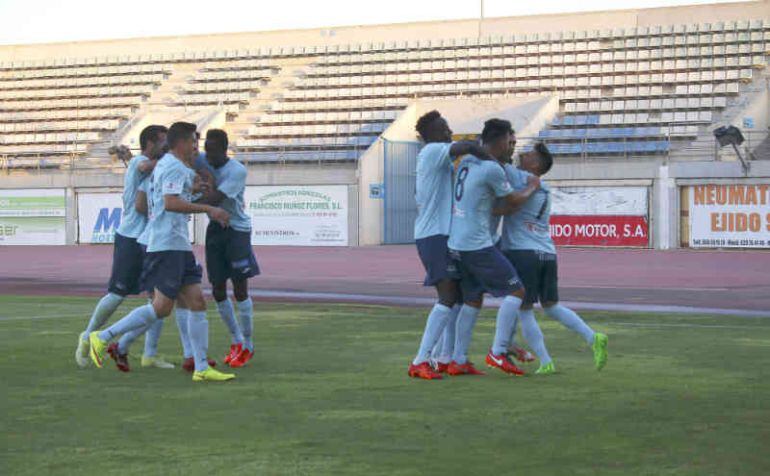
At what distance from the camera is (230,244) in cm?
1048

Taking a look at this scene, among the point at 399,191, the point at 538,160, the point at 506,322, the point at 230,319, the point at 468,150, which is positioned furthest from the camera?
the point at 399,191

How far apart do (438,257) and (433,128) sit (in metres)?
0.89

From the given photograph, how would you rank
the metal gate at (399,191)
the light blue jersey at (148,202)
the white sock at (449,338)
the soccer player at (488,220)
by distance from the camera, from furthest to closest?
1. the metal gate at (399,191)
2. the white sock at (449,338)
3. the light blue jersey at (148,202)
4. the soccer player at (488,220)

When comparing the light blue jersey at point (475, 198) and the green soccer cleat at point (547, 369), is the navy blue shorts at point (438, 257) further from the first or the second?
the green soccer cleat at point (547, 369)

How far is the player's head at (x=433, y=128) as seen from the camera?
9562 millimetres

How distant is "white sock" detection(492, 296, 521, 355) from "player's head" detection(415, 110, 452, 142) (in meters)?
1.21

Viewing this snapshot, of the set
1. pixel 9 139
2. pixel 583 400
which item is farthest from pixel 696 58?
pixel 583 400

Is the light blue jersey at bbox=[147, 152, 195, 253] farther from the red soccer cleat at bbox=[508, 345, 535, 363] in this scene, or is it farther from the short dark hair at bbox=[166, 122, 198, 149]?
the red soccer cleat at bbox=[508, 345, 535, 363]

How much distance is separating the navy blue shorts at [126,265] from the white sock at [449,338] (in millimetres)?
2296

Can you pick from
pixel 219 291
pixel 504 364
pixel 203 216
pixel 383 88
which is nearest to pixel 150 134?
pixel 219 291

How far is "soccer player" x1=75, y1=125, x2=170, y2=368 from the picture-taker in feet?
33.2

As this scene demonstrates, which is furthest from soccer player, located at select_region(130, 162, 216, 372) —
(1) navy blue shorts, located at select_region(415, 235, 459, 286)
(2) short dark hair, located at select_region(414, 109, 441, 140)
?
(2) short dark hair, located at select_region(414, 109, 441, 140)

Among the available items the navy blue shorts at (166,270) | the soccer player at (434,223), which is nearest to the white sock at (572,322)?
the soccer player at (434,223)

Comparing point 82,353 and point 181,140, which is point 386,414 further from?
point 82,353
